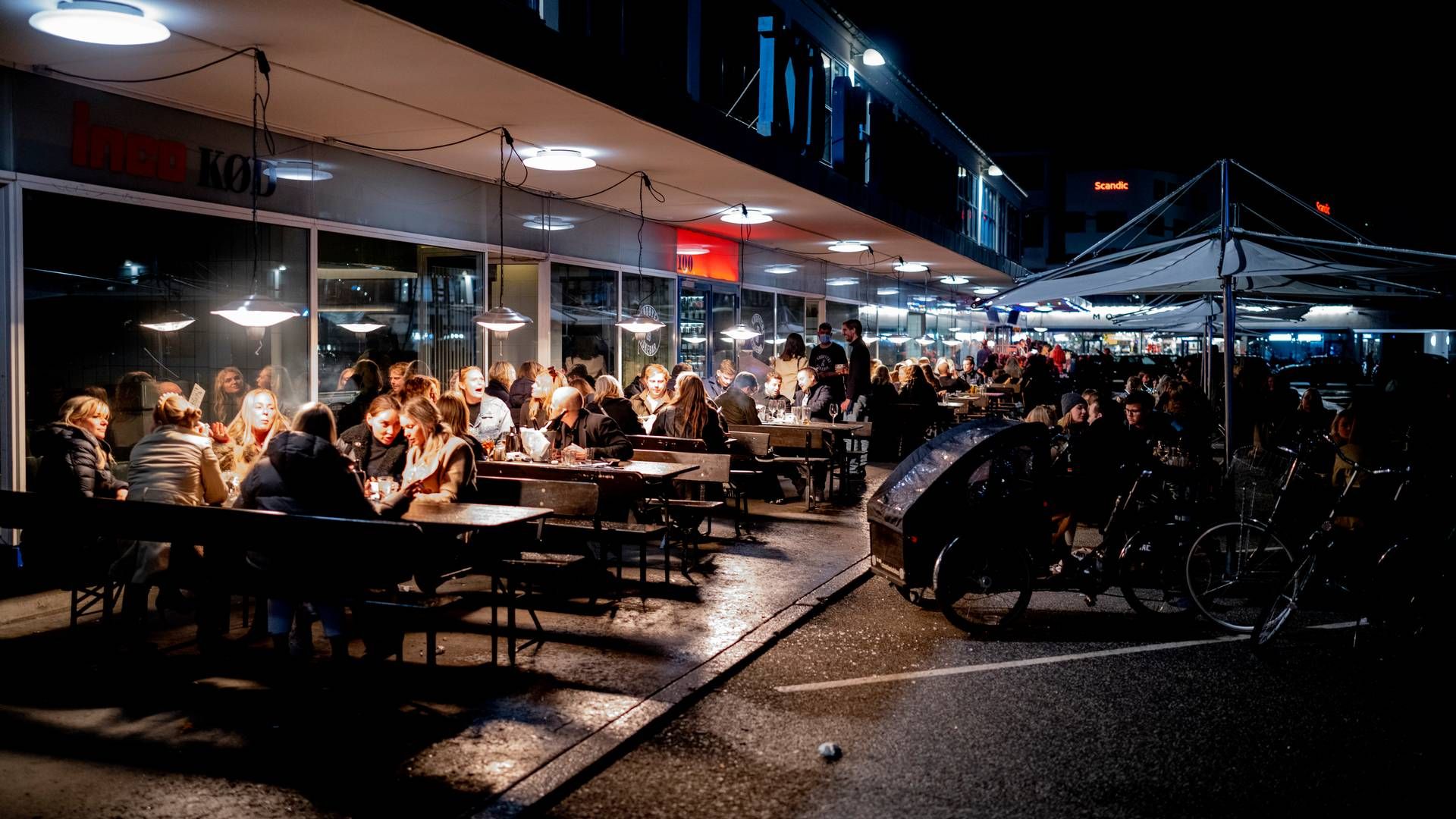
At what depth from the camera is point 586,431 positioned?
32.0 ft

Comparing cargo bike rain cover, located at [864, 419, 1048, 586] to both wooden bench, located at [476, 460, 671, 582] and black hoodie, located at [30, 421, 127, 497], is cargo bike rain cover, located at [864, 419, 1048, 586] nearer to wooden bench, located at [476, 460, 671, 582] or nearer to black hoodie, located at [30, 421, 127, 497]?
wooden bench, located at [476, 460, 671, 582]

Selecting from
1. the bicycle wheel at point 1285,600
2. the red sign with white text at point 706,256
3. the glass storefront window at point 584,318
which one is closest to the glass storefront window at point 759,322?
the red sign with white text at point 706,256

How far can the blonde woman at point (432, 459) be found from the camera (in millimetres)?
7195

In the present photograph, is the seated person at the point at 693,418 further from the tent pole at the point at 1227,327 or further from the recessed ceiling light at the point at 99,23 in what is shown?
the recessed ceiling light at the point at 99,23

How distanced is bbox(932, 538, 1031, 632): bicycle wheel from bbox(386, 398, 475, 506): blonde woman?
323 cm

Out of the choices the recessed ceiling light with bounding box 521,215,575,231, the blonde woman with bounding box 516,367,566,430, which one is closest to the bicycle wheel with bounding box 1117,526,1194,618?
the blonde woman with bounding box 516,367,566,430

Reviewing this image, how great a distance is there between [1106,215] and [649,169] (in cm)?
9495

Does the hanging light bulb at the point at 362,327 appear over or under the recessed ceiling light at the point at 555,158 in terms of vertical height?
under

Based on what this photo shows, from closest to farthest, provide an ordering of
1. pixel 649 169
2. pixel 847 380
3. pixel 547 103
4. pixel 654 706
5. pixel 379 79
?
1. pixel 654 706
2. pixel 379 79
3. pixel 547 103
4. pixel 649 169
5. pixel 847 380

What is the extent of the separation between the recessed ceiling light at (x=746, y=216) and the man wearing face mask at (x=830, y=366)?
6.49 ft

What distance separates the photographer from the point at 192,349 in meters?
9.21

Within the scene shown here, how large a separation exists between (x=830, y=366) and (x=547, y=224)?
15.6 ft

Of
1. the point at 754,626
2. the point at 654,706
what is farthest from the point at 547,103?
the point at 654,706

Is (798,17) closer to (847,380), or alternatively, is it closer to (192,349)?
(847,380)
